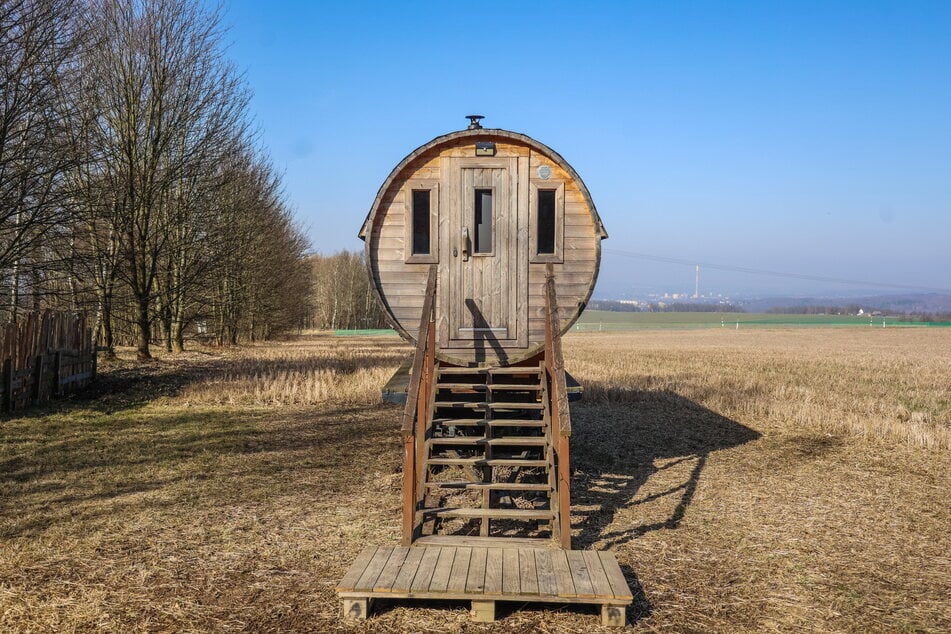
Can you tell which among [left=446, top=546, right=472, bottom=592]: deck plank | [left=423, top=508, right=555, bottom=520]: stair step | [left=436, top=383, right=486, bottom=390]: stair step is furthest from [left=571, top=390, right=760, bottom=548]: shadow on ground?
[left=436, top=383, right=486, bottom=390]: stair step

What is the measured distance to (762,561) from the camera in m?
7.00

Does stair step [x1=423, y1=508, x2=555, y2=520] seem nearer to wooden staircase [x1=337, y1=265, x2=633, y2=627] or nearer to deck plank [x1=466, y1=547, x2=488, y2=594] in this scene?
wooden staircase [x1=337, y1=265, x2=633, y2=627]

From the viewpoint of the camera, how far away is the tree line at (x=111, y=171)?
581 inches

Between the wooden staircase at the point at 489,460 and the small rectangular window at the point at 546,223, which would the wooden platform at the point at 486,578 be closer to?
the wooden staircase at the point at 489,460

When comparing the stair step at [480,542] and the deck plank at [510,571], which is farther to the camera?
the stair step at [480,542]

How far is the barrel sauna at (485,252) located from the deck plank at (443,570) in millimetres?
3487

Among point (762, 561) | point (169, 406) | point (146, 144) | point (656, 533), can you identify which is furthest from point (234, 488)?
point (146, 144)

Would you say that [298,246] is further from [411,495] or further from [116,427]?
[411,495]

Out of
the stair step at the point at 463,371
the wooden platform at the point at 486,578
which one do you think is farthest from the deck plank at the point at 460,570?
the stair step at the point at 463,371

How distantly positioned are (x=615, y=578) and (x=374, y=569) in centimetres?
197

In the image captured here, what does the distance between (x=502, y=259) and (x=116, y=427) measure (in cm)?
908

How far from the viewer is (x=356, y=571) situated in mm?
5793

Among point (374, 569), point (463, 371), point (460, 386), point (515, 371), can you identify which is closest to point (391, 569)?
point (374, 569)

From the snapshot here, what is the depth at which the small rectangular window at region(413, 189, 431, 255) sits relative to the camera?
31.3ft
